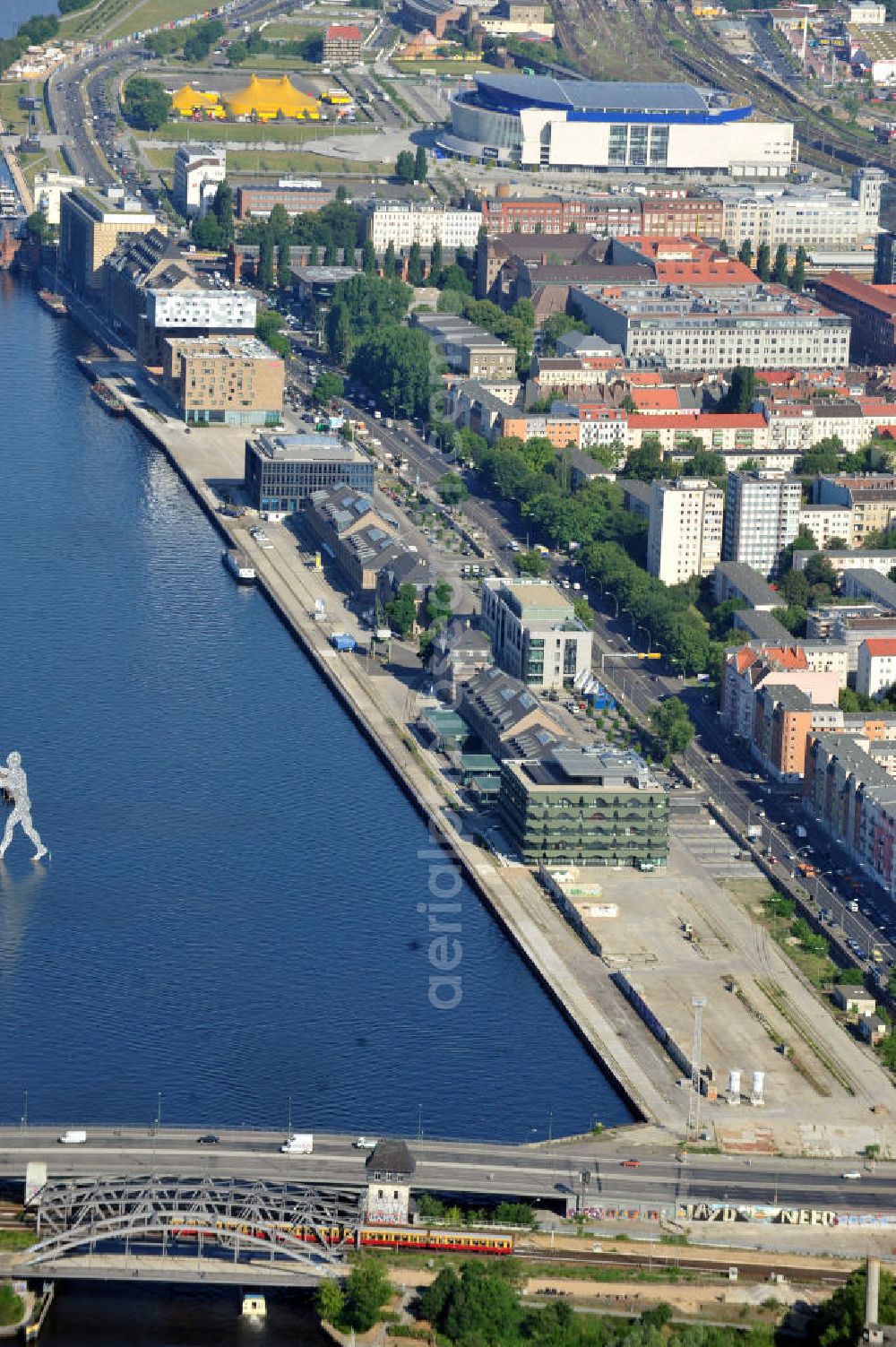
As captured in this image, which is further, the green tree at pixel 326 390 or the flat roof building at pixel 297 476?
the green tree at pixel 326 390

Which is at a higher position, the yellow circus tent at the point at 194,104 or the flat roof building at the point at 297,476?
the flat roof building at the point at 297,476

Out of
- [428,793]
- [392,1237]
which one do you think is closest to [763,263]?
[428,793]

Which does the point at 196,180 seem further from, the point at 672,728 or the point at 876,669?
the point at 672,728

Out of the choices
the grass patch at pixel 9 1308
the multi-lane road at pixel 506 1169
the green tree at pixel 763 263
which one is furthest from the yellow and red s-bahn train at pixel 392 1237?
the green tree at pixel 763 263

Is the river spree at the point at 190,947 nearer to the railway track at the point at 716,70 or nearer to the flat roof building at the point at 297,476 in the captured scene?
the flat roof building at the point at 297,476

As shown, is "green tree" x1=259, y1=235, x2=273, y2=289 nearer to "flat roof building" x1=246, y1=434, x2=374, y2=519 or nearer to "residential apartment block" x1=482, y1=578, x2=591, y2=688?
"flat roof building" x1=246, y1=434, x2=374, y2=519
